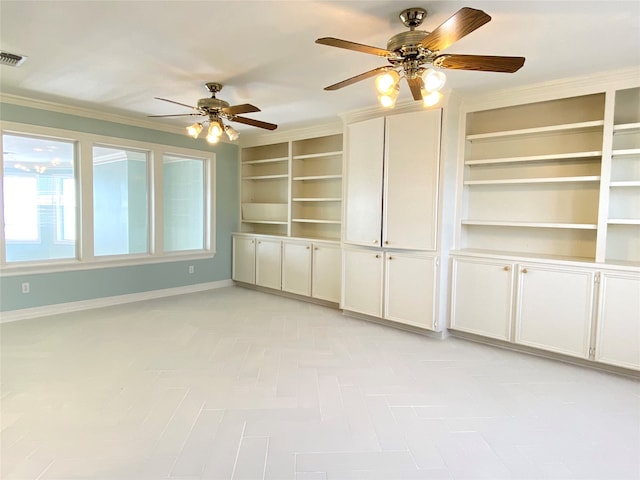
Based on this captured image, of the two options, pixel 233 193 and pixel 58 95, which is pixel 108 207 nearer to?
pixel 58 95

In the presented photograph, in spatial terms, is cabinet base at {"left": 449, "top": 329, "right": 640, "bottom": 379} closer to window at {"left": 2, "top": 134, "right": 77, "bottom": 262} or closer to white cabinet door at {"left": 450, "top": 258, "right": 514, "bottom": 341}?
white cabinet door at {"left": 450, "top": 258, "right": 514, "bottom": 341}

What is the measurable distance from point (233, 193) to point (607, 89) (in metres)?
5.01

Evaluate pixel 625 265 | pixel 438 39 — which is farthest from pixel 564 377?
pixel 438 39

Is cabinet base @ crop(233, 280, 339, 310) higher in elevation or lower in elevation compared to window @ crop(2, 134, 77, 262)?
lower

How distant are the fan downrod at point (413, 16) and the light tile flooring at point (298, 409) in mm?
2428

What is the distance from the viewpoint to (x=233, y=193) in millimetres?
6227

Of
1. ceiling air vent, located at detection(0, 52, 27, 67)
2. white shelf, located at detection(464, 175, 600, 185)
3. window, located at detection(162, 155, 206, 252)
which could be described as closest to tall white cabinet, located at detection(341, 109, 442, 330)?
white shelf, located at detection(464, 175, 600, 185)

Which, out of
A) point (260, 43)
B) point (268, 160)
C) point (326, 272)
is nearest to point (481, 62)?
point (260, 43)

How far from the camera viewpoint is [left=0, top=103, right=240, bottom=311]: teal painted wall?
4156 millimetres

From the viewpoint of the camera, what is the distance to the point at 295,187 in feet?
18.4

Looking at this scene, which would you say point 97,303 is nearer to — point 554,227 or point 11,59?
point 11,59

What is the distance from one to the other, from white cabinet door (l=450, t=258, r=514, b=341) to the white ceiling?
1.71 metres

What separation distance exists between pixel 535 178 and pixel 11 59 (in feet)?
15.4

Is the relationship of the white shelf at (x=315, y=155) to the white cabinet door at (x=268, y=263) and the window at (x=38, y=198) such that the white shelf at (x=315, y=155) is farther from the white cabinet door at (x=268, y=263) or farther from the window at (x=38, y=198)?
the window at (x=38, y=198)
